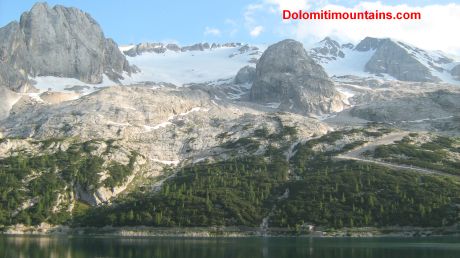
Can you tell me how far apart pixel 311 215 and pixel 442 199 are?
126 feet

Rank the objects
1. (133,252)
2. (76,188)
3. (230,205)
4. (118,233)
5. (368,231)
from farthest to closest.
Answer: (76,188)
(230,205)
(118,233)
(368,231)
(133,252)

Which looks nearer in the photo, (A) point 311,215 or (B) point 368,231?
(B) point 368,231

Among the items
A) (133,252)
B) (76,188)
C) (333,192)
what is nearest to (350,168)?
(333,192)

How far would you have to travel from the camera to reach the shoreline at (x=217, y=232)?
145 meters

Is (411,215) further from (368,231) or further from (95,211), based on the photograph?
(95,211)

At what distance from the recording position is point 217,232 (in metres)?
157

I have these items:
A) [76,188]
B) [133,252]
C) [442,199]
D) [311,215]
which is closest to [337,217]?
[311,215]

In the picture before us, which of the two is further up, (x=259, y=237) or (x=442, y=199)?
(x=442, y=199)

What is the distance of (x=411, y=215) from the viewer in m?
151

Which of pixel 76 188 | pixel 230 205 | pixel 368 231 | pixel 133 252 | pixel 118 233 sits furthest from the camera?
pixel 76 188

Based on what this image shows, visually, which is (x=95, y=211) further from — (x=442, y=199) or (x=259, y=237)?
(x=442, y=199)

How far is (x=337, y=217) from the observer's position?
15738 centimetres

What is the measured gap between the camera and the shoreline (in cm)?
14512

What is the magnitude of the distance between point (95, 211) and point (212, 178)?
43.5 m
